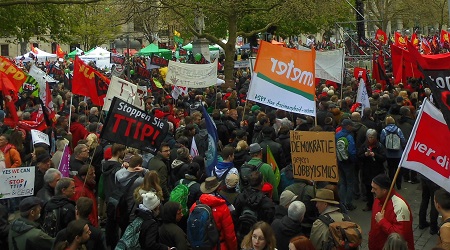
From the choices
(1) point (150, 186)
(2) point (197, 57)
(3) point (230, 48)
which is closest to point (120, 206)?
(1) point (150, 186)

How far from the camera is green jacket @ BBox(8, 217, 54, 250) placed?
237 inches

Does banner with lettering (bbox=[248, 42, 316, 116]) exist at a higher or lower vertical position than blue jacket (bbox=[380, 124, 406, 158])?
higher

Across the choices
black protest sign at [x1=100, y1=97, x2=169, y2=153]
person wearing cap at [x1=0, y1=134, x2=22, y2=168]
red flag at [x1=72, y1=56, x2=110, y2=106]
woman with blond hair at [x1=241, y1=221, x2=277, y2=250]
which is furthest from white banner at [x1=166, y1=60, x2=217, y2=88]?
woman with blond hair at [x1=241, y1=221, x2=277, y2=250]

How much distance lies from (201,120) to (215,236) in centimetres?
621

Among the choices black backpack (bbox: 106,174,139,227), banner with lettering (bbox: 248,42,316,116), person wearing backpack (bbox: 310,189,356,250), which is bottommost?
black backpack (bbox: 106,174,139,227)

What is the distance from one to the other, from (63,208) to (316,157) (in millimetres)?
2835

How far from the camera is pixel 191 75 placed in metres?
16.7

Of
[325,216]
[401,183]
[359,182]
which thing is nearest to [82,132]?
[359,182]

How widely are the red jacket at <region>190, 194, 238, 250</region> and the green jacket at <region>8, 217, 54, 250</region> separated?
1.59m

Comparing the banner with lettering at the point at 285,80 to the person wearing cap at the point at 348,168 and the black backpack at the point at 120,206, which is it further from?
the black backpack at the point at 120,206

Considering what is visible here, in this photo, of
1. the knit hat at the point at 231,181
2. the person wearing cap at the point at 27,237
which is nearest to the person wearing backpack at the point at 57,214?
the person wearing cap at the point at 27,237

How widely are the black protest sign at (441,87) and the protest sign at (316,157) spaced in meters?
1.59

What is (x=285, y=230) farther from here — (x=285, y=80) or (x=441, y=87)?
(x=285, y=80)

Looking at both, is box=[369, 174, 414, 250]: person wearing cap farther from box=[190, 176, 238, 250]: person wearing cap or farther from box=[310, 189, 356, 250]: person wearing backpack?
box=[190, 176, 238, 250]: person wearing cap
